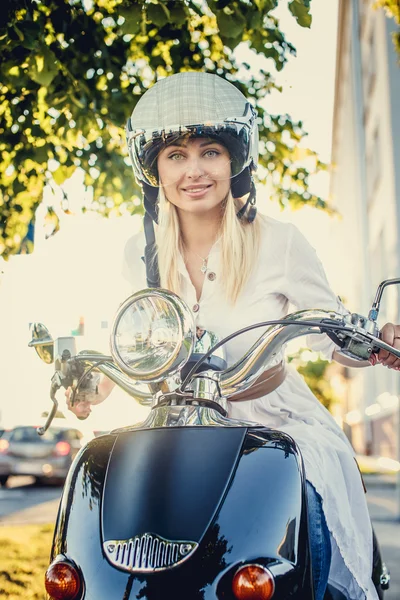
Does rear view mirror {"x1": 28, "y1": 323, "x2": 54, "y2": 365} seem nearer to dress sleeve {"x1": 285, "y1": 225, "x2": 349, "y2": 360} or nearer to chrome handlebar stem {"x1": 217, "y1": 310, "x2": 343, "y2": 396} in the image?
chrome handlebar stem {"x1": 217, "y1": 310, "x2": 343, "y2": 396}

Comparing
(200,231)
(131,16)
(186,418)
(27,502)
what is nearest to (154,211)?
(200,231)

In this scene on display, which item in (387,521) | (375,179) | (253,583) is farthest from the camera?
(375,179)

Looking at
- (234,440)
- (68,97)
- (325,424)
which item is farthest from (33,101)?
(234,440)

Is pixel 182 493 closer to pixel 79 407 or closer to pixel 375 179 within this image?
pixel 79 407

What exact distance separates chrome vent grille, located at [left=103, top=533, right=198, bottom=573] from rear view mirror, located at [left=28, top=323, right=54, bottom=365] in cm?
76

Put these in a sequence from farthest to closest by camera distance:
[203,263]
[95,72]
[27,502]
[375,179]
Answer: [375,179] → [27,502] → [95,72] → [203,263]

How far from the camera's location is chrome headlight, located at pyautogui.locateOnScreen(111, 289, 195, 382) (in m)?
1.55

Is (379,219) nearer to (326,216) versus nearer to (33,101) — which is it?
(326,216)

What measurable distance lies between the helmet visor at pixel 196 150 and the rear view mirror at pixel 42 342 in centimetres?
53

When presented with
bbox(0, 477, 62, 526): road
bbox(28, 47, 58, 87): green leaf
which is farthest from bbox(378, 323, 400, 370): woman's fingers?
bbox(0, 477, 62, 526): road

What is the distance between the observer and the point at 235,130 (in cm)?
202

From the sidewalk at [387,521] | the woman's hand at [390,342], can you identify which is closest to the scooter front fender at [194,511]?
the woman's hand at [390,342]

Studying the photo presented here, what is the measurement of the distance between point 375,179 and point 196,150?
668 inches

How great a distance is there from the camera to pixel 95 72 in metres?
5.40
